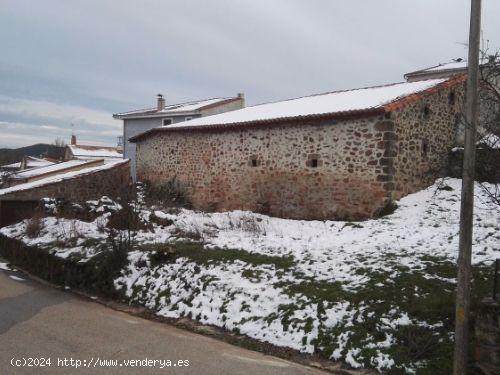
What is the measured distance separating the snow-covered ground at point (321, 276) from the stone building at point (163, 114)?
743 inches

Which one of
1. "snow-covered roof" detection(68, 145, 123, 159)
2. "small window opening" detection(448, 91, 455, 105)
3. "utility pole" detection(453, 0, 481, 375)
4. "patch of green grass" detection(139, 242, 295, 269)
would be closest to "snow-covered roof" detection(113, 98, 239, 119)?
"snow-covered roof" detection(68, 145, 123, 159)

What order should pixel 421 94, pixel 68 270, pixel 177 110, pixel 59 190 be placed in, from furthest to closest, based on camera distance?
pixel 177 110 → pixel 59 190 → pixel 421 94 → pixel 68 270

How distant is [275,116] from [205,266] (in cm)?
786

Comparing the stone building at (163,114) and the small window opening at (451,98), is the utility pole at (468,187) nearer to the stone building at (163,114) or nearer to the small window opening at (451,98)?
the small window opening at (451,98)

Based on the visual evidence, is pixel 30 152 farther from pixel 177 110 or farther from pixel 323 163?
pixel 323 163

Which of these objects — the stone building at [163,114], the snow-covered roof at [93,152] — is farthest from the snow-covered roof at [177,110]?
the snow-covered roof at [93,152]

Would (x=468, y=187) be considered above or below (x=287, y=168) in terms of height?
below

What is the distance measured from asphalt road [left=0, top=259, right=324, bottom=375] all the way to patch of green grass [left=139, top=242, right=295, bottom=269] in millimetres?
1617

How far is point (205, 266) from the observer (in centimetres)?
840

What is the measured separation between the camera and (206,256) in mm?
8852

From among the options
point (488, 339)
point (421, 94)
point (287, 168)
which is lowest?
point (488, 339)

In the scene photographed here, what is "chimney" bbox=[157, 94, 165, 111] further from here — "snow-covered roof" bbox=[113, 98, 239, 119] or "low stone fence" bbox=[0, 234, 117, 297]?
"low stone fence" bbox=[0, 234, 117, 297]

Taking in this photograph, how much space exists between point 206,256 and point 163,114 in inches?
939

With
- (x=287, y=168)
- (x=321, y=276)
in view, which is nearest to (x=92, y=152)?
(x=287, y=168)
